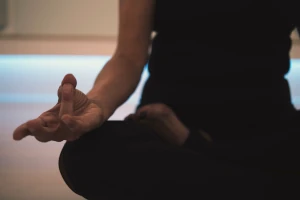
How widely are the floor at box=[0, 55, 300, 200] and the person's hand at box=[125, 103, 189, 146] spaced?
0.99 ft

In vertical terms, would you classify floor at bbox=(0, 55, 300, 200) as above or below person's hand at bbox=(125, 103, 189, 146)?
A: below

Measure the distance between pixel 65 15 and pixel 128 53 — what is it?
1410 mm

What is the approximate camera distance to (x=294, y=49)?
2.03 meters

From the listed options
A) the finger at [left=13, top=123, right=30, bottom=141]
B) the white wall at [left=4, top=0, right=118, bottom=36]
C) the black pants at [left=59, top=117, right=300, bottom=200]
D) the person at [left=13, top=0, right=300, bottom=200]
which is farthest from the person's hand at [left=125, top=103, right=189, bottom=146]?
the white wall at [left=4, top=0, right=118, bottom=36]

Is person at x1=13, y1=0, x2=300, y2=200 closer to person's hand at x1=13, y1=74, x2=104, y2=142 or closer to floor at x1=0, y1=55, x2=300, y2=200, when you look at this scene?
person's hand at x1=13, y1=74, x2=104, y2=142

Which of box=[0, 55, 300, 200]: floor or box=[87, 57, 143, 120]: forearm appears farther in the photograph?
box=[0, 55, 300, 200]: floor

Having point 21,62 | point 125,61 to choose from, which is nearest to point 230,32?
point 125,61

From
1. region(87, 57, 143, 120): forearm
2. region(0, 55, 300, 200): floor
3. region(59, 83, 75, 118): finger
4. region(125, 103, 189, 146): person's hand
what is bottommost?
region(0, 55, 300, 200): floor

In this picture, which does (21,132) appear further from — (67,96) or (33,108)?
(33,108)

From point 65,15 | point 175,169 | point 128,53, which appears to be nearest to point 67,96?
point 175,169

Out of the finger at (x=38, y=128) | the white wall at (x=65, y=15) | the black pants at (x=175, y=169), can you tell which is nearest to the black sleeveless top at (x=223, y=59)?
the black pants at (x=175, y=169)

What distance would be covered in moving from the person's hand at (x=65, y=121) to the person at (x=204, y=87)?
22mm

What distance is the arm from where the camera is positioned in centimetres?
59

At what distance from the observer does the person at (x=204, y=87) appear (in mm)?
462
